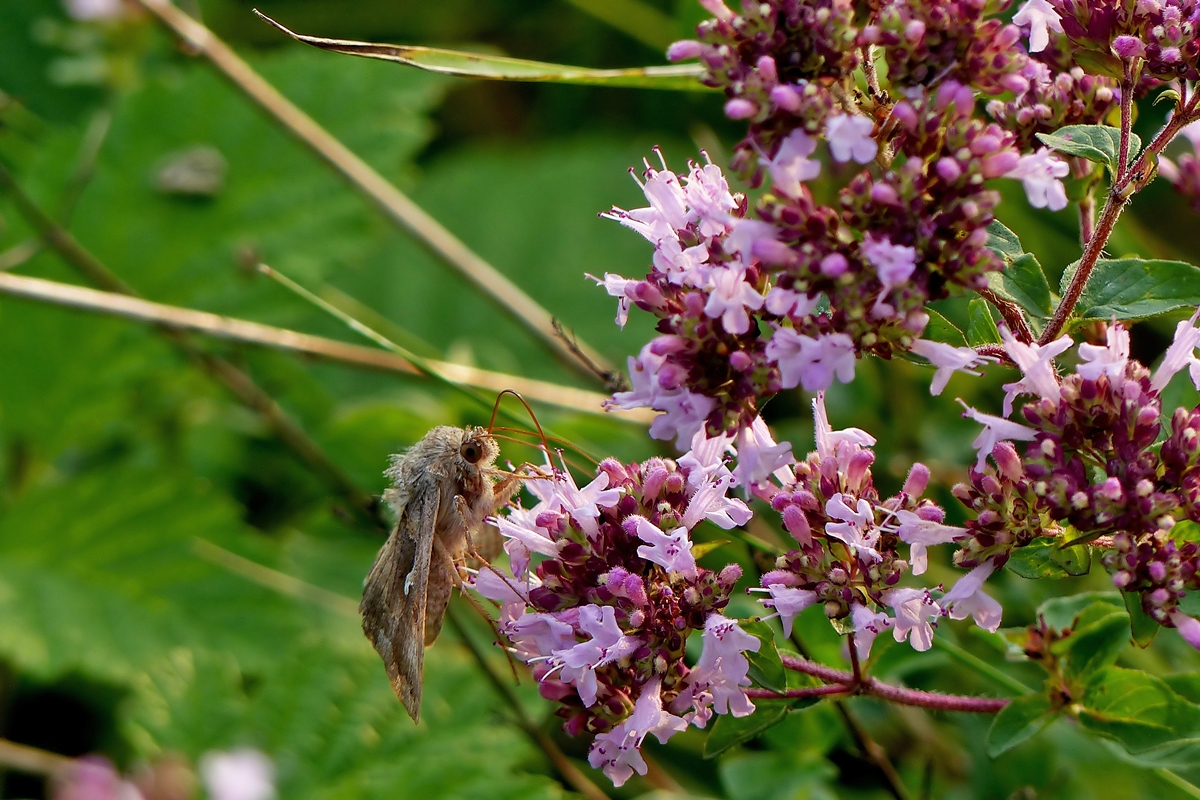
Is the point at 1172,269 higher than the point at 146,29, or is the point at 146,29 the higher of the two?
the point at 1172,269

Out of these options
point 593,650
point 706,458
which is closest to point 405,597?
point 593,650

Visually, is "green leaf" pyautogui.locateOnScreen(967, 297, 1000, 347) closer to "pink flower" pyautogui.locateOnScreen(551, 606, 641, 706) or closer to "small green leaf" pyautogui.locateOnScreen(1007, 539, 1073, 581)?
"small green leaf" pyautogui.locateOnScreen(1007, 539, 1073, 581)

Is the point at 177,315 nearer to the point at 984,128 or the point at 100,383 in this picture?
the point at 100,383

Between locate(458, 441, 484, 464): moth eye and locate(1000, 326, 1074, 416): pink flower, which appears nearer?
locate(1000, 326, 1074, 416): pink flower

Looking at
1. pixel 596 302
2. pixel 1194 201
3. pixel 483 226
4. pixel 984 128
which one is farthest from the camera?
pixel 483 226

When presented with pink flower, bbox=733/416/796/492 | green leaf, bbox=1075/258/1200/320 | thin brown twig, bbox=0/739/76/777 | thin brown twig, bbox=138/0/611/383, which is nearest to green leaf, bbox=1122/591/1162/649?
green leaf, bbox=1075/258/1200/320

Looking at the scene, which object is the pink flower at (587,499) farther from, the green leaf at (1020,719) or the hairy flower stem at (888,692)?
the green leaf at (1020,719)

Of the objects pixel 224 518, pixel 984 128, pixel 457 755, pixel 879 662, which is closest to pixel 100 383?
pixel 224 518
